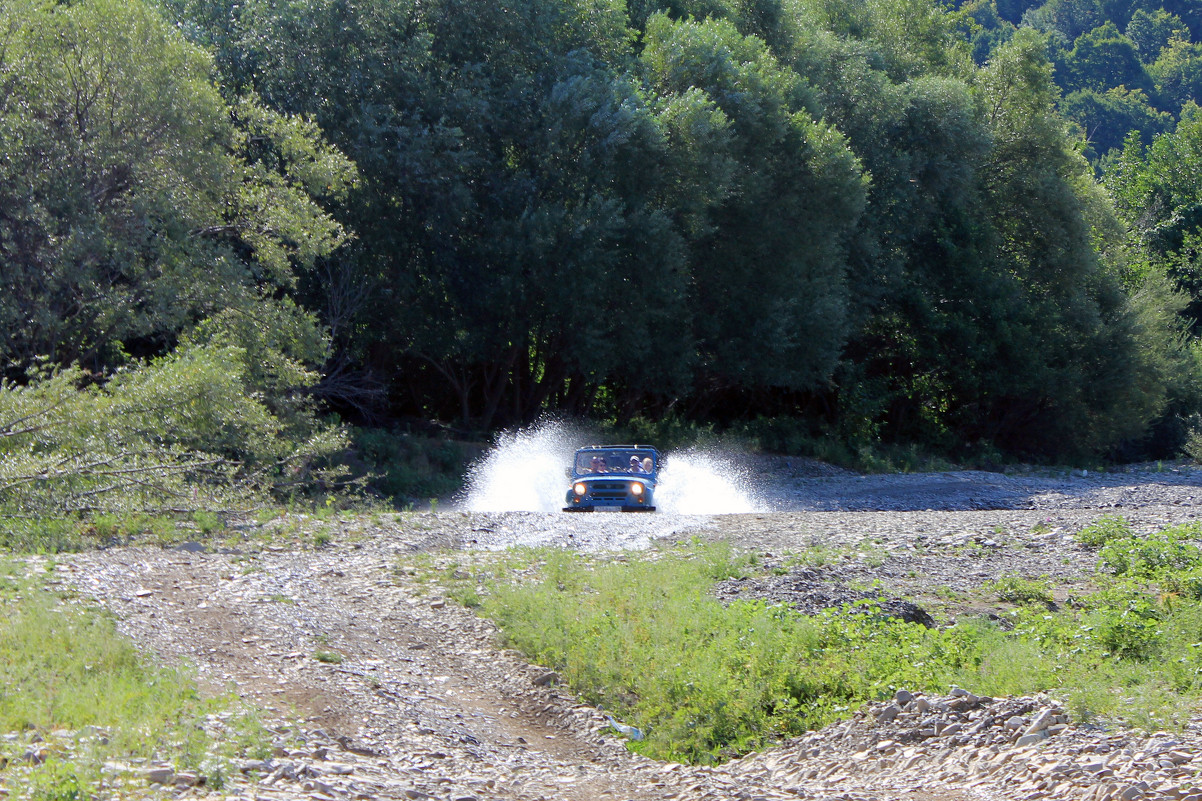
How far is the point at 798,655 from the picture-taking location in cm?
956

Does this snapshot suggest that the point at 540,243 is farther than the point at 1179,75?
No

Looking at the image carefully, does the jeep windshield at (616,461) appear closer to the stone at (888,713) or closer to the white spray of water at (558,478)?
the white spray of water at (558,478)

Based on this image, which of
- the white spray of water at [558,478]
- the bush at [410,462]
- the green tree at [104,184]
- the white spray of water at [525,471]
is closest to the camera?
the green tree at [104,184]

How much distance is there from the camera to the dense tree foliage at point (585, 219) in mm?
19188

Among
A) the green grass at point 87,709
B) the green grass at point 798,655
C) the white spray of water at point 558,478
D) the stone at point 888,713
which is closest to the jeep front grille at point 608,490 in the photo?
the white spray of water at point 558,478

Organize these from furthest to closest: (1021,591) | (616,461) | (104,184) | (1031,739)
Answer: (616,461), (104,184), (1021,591), (1031,739)

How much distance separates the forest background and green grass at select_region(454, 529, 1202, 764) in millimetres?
6218

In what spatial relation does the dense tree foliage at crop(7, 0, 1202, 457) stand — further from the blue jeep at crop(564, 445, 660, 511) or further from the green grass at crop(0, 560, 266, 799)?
the green grass at crop(0, 560, 266, 799)

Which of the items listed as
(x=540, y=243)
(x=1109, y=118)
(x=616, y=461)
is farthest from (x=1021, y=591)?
(x=1109, y=118)

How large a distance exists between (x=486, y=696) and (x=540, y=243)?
18.5 metres

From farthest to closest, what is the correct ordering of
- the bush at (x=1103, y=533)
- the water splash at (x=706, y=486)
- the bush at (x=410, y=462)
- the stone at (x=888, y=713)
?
the bush at (x=410, y=462)
the water splash at (x=706, y=486)
the bush at (x=1103, y=533)
the stone at (x=888, y=713)

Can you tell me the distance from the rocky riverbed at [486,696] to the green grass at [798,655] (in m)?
0.28

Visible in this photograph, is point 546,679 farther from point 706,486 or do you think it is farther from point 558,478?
point 706,486

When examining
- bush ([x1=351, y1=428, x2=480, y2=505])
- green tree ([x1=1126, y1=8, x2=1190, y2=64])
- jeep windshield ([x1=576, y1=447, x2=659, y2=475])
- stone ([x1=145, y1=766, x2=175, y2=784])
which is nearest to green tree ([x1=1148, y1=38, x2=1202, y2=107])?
green tree ([x1=1126, y1=8, x2=1190, y2=64])
